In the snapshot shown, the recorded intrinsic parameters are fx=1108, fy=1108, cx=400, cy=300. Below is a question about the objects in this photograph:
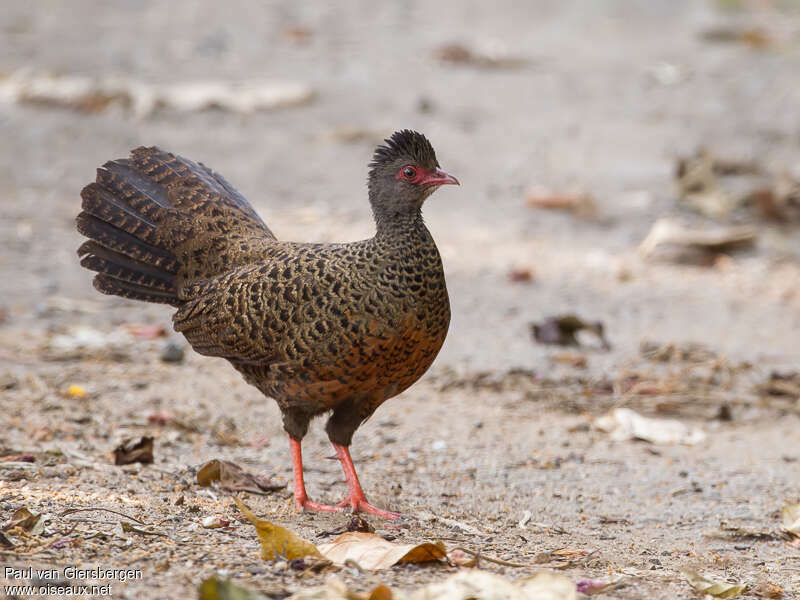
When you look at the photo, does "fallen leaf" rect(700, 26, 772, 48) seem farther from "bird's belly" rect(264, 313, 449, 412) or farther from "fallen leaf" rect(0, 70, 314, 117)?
"bird's belly" rect(264, 313, 449, 412)

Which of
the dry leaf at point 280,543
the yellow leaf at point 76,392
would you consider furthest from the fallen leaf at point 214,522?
the yellow leaf at point 76,392

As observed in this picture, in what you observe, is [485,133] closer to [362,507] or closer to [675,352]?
[675,352]

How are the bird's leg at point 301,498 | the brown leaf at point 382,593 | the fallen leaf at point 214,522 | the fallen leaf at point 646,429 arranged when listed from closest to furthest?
the brown leaf at point 382,593
the fallen leaf at point 214,522
the bird's leg at point 301,498
the fallen leaf at point 646,429

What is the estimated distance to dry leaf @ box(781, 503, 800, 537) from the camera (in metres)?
4.51

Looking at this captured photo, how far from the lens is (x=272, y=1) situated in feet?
50.5

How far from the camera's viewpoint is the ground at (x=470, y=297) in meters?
4.36

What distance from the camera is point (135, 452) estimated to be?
4898 millimetres

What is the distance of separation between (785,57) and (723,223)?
4261 millimetres

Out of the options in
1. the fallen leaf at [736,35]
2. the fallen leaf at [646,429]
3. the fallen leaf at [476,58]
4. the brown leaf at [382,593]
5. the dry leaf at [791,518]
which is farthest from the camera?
the fallen leaf at [736,35]

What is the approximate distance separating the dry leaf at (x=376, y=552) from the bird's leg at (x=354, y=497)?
2.64 ft

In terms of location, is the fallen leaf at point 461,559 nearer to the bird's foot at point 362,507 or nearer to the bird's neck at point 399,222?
the bird's foot at point 362,507

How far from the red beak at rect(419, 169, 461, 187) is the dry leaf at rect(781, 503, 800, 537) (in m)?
1.94

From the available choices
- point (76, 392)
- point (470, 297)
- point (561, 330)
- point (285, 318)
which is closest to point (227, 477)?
point (285, 318)

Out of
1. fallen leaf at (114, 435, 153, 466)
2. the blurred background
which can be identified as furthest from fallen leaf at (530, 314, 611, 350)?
fallen leaf at (114, 435, 153, 466)
